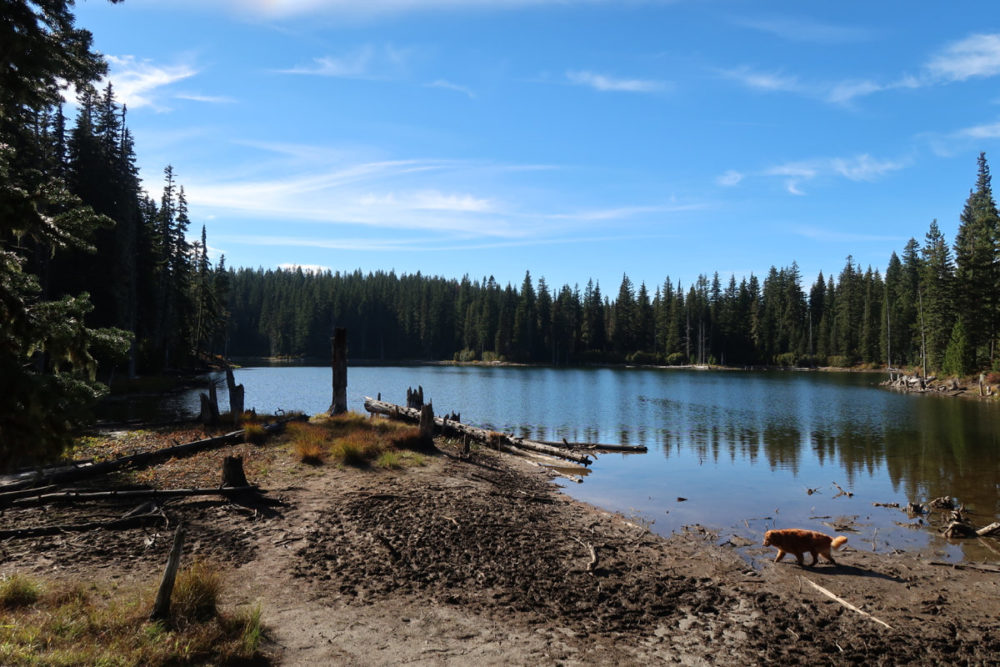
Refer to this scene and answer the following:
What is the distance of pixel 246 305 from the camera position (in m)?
158

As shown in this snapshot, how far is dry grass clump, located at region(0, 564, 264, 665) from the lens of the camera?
17.4 feet

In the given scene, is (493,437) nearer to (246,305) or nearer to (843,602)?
(843,602)

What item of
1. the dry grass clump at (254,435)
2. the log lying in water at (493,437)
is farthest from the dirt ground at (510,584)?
the log lying in water at (493,437)

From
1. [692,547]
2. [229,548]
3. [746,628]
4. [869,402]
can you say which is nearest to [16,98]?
[229,548]

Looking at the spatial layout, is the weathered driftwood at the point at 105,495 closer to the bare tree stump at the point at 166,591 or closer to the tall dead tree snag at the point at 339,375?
the bare tree stump at the point at 166,591

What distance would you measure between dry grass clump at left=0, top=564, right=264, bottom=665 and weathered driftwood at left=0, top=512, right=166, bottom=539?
9.46 ft

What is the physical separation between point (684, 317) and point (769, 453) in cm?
10098

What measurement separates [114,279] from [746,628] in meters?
45.3

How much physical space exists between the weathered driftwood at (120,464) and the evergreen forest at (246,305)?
2434 mm

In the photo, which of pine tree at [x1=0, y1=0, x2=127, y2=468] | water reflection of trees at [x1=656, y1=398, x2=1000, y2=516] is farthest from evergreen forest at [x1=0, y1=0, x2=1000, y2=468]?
water reflection of trees at [x1=656, y1=398, x2=1000, y2=516]

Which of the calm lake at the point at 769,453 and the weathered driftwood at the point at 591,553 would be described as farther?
the calm lake at the point at 769,453

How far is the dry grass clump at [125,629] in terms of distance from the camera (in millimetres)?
5297

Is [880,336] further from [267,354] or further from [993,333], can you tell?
[267,354]

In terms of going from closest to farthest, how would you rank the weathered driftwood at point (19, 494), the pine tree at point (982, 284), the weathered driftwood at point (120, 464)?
the weathered driftwood at point (19, 494) < the weathered driftwood at point (120, 464) < the pine tree at point (982, 284)
